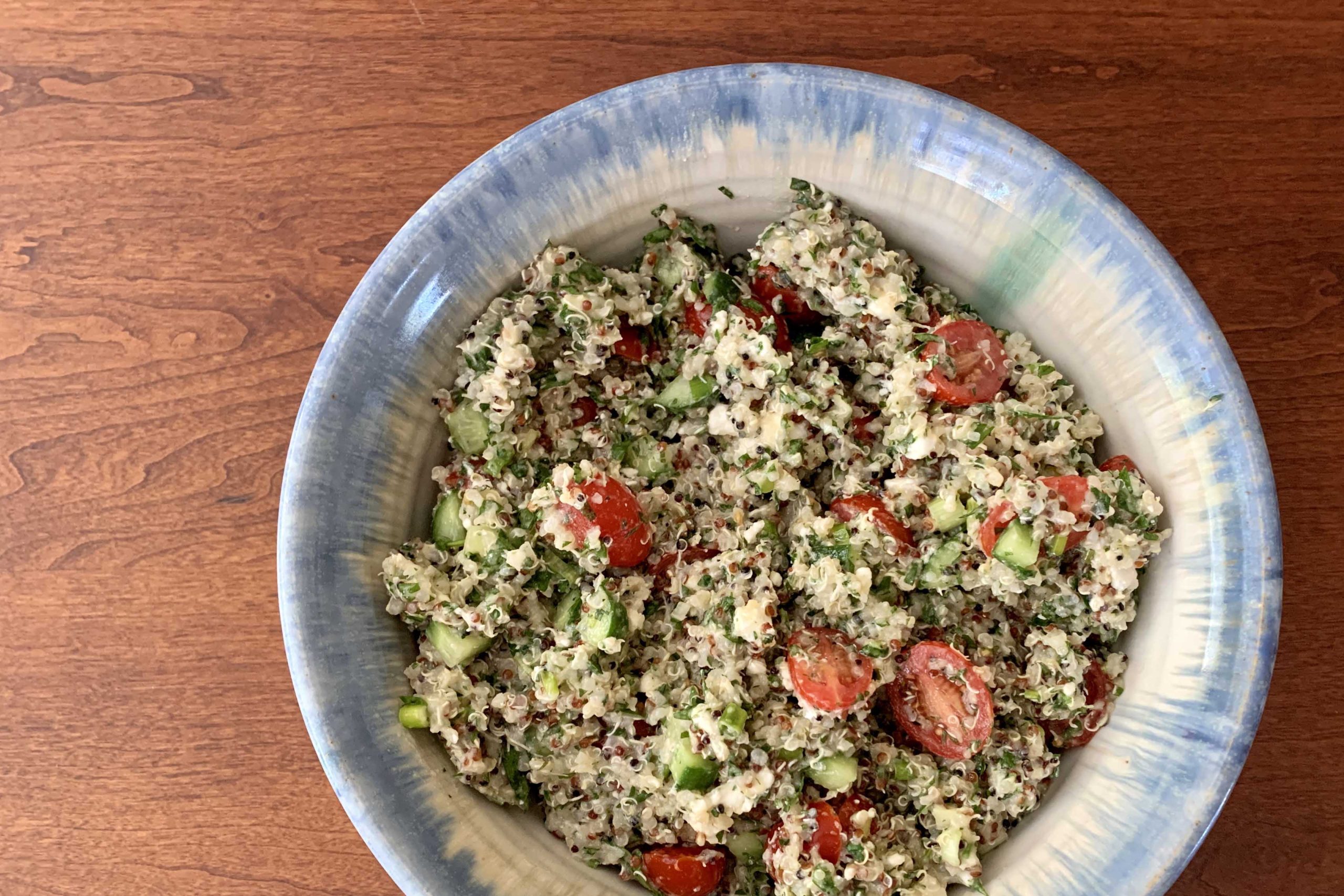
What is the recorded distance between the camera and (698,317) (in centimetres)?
186

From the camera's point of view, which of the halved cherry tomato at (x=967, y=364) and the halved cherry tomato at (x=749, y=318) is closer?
the halved cherry tomato at (x=967, y=364)

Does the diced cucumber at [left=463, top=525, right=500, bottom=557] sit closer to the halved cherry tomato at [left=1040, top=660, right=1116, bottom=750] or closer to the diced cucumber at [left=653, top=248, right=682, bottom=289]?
the diced cucumber at [left=653, top=248, right=682, bottom=289]

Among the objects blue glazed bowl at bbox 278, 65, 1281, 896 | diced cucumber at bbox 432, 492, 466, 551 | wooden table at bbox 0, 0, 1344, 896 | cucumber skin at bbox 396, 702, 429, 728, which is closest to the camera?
blue glazed bowl at bbox 278, 65, 1281, 896

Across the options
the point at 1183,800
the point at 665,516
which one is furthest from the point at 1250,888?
the point at 665,516

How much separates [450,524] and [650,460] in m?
0.41

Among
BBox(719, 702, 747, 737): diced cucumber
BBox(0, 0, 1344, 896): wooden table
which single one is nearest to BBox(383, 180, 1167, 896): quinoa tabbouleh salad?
BBox(719, 702, 747, 737): diced cucumber

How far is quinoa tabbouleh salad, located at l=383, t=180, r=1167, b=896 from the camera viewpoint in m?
1.68

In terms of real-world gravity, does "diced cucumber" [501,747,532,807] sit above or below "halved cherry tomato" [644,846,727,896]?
below

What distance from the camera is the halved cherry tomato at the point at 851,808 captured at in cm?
167

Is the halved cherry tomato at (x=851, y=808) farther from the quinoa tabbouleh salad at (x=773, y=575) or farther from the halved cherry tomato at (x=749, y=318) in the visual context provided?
the halved cherry tomato at (x=749, y=318)

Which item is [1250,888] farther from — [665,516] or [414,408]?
[414,408]

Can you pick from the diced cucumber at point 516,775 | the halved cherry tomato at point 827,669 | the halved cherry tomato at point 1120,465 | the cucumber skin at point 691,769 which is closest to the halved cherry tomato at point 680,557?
the halved cherry tomato at point 827,669

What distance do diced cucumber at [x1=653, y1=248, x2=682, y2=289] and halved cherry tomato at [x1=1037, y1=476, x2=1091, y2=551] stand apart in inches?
31.0

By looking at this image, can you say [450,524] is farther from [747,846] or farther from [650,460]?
[747,846]
